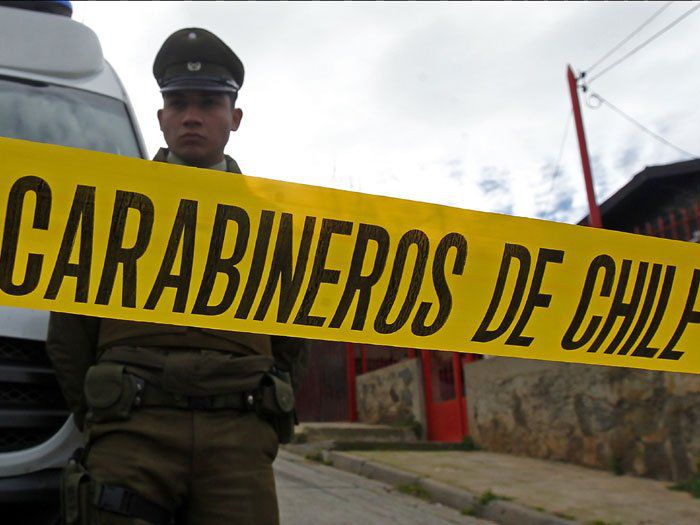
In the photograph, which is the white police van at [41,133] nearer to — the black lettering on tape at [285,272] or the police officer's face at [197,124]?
the police officer's face at [197,124]

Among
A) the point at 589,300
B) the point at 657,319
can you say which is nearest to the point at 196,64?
the point at 589,300

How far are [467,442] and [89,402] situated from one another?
294 inches

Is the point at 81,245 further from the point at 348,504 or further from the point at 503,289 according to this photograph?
the point at 348,504

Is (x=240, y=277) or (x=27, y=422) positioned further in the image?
(x=27, y=422)

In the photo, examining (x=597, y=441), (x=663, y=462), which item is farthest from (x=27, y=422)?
(x=597, y=441)

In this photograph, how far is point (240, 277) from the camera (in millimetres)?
1926

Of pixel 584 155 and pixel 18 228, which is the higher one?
pixel 584 155

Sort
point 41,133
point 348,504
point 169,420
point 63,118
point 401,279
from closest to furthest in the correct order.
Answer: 1. point 169,420
2. point 401,279
3. point 41,133
4. point 63,118
5. point 348,504

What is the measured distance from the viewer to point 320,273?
2.01m

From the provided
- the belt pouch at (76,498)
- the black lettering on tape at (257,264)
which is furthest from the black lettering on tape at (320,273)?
the belt pouch at (76,498)

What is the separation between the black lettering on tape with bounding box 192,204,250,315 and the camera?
1.89 m

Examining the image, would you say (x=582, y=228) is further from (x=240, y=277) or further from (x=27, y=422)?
(x=27, y=422)

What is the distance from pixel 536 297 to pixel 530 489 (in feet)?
12.8

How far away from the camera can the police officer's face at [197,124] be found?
217 centimetres
